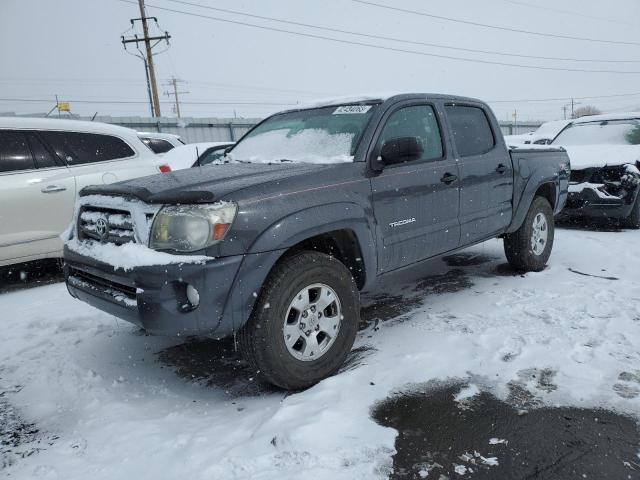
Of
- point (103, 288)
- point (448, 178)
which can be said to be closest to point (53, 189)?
point (103, 288)

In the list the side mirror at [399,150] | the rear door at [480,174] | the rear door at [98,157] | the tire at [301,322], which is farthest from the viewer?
the rear door at [98,157]

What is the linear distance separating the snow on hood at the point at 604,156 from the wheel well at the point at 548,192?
87.0 inches

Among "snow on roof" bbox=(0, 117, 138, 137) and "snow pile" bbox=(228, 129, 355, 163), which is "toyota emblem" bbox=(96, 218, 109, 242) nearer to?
"snow pile" bbox=(228, 129, 355, 163)

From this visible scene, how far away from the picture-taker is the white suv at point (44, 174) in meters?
4.94

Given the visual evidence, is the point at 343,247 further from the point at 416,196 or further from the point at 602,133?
the point at 602,133

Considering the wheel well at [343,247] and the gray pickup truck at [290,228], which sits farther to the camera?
the wheel well at [343,247]

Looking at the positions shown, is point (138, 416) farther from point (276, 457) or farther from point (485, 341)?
point (485, 341)

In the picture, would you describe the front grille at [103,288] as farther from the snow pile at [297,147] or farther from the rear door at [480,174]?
the rear door at [480,174]

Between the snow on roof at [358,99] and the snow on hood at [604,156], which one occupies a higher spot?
the snow on roof at [358,99]

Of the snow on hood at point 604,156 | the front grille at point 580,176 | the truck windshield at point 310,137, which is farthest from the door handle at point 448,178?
the snow on hood at point 604,156

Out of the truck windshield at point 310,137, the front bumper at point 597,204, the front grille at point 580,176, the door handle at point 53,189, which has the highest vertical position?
the truck windshield at point 310,137

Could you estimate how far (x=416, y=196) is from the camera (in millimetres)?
3463

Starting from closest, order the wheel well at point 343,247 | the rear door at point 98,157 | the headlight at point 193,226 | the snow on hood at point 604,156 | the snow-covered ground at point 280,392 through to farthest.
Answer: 1. the snow-covered ground at point 280,392
2. the headlight at point 193,226
3. the wheel well at point 343,247
4. the rear door at point 98,157
5. the snow on hood at point 604,156

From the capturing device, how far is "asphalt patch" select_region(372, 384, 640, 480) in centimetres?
205
